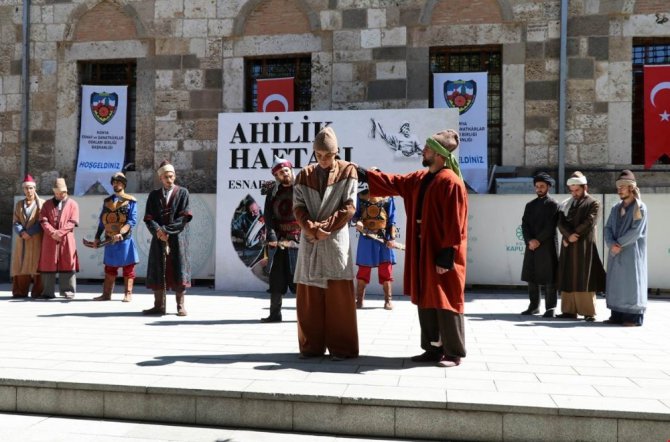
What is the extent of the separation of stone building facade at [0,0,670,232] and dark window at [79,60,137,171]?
16 centimetres

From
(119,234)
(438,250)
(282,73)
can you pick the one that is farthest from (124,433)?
(282,73)

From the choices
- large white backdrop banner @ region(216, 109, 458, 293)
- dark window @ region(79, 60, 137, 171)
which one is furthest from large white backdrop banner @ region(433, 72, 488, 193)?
dark window @ region(79, 60, 137, 171)

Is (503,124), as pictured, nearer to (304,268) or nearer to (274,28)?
(274,28)

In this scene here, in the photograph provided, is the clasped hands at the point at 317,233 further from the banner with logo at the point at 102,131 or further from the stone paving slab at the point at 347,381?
the banner with logo at the point at 102,131

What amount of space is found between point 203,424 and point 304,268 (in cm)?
155

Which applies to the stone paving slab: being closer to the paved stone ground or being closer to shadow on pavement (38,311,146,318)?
the paved stone ground

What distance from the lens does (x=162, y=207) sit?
7.72m

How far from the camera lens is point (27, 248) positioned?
9828mm

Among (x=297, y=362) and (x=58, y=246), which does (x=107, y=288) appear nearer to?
(x=58, y=246)

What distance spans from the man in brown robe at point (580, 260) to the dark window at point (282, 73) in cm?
601

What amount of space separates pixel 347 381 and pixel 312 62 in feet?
29.2

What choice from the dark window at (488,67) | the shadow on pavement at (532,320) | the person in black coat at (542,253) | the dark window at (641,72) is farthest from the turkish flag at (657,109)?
the shadow on pavement at (532,320)

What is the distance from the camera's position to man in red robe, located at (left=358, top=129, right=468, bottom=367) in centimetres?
473

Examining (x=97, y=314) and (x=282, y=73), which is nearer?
(x=97, y=314)
